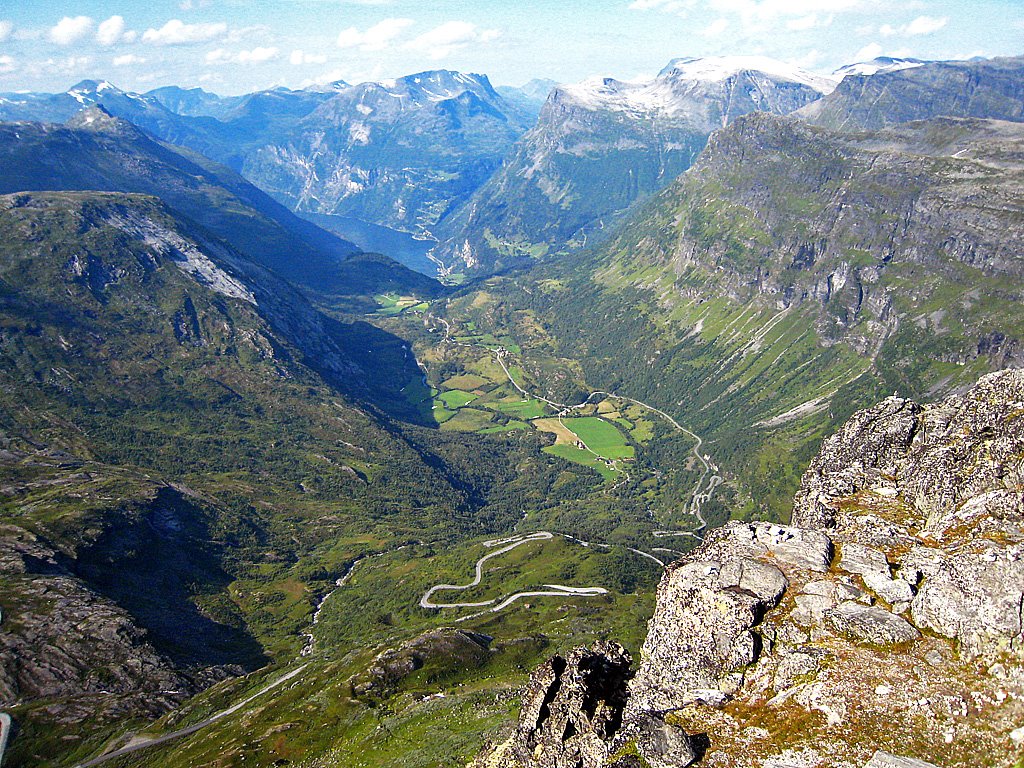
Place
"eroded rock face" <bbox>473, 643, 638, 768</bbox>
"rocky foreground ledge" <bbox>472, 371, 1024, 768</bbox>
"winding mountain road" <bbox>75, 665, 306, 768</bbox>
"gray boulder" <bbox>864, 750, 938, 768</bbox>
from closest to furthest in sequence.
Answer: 1. "gray boulder" <bbox>864, 750, 938, 768</bbox>
2. "rocky foreground ledge" <bbox>472, 371, 1024, 768</bbox>
3. "eroded rock face" <bbox>473, 643, 638, 768</bbox>
4. "winding mountain road" <bbox>75, 665, 306, 768</bbox>

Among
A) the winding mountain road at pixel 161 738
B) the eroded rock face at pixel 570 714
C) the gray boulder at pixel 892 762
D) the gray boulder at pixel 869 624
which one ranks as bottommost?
the winding mountain road at pixel 161 738

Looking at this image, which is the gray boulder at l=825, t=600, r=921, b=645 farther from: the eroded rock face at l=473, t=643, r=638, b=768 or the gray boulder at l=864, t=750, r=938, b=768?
the eroded rock face at l=473, t=643, r=638, b=768

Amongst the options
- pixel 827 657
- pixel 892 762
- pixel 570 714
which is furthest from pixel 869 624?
pixel 570 714

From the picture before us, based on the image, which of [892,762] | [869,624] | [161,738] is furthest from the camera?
[161,738]

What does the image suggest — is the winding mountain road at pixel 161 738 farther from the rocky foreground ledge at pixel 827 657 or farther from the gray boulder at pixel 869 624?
the gray boulder at pixel 869 624

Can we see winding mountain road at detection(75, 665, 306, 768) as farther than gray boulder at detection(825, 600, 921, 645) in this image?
Yes

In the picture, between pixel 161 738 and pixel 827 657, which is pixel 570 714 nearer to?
pixel 827 657

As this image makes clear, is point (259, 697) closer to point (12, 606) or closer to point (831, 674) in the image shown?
point (12, 606)

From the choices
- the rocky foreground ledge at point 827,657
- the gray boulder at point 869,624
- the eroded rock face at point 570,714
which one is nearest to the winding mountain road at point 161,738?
the rocky foreground ledge at point 827,657

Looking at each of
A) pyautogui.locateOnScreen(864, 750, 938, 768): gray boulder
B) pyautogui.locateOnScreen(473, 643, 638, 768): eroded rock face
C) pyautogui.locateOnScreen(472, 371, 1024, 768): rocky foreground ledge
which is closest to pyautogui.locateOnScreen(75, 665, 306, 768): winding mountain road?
pyautogui.locateOnScreen(472, 371, 1024, 768): rocky foreground ledge
